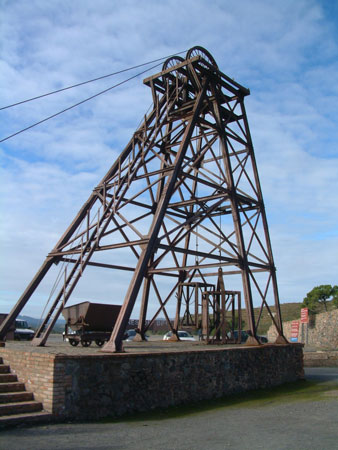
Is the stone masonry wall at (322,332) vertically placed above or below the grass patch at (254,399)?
above

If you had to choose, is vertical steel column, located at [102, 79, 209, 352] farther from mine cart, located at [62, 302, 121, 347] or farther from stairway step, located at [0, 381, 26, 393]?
mine cart, located at [62, 302, 121, 347]

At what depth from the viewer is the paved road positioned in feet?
24.1

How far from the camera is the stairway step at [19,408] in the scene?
8688 millimetres

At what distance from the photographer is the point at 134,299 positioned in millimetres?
11070

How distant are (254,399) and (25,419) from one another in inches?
259

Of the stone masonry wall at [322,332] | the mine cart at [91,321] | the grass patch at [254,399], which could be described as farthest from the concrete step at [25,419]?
the stone masonry wall at [322,332]

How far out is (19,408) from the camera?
886cm

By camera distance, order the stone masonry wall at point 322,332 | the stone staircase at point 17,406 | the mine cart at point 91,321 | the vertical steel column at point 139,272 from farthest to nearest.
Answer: the stone masonry wall at point 322,332 → the mine cart at point 91,321 → the vertical steel column at point 139,272 → the stone staircase at point 17,406

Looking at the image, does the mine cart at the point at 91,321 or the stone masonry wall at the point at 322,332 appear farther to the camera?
the stone masonry wall at the point at 322,332

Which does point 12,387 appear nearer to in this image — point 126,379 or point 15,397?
point 15,397

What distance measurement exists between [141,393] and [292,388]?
22.1ft

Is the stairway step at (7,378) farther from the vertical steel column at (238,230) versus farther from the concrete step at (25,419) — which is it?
the vertical steel column at (238,230)

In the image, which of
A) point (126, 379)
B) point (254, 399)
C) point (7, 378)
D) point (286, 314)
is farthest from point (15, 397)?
point (286, 314)

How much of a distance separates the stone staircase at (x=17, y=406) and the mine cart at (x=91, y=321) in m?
4.68
